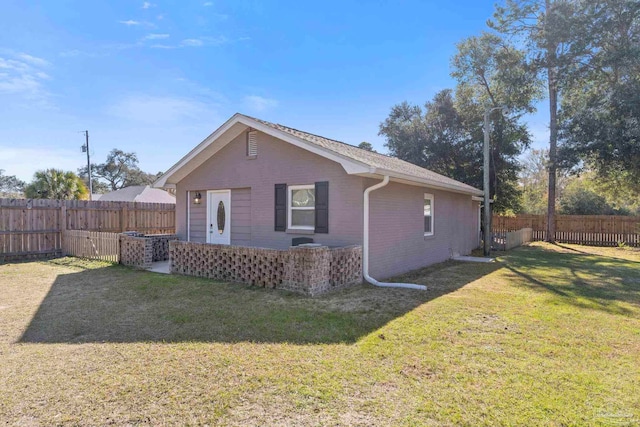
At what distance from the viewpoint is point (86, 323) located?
191 inches

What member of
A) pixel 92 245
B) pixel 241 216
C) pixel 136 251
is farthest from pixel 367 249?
pixel 92 245

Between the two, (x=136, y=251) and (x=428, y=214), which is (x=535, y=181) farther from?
(x=136, y=251)

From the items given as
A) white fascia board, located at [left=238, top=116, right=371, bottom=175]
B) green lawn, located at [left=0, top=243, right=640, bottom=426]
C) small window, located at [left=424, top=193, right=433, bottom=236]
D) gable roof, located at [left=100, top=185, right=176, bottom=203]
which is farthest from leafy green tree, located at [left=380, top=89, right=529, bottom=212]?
gable roof, located at [left=100, top=185, right=176, bottom=203]

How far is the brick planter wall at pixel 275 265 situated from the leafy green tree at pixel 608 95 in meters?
15.2

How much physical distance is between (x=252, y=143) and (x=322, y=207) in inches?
115

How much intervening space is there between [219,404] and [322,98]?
1562 centimetres

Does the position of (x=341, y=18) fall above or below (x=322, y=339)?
above

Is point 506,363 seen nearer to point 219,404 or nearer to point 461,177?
point 219,404

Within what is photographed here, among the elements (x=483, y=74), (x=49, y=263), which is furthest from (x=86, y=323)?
(x=483, y=74)

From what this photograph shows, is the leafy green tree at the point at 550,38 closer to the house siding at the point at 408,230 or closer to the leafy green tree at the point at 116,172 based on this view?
the house siding at the point at 408,230

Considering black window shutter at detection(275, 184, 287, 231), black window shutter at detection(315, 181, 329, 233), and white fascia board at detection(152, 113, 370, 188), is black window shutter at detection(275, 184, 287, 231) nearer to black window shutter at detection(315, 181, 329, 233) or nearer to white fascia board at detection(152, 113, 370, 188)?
black window shutter at detection(315, 181, 329, 233)

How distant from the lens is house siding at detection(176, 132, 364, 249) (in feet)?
25.3

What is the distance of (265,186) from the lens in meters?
9.09

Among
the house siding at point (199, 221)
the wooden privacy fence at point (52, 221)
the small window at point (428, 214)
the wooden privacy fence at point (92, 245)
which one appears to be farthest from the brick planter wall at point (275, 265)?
the wooden privacy fence at point (52, 221)
